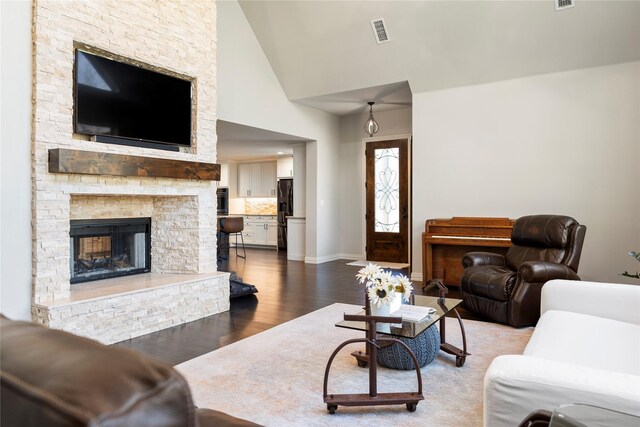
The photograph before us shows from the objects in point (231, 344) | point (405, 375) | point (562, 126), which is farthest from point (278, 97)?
point (405, 375)

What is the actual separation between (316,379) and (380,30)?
4.69 meters

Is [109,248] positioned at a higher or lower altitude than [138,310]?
higher

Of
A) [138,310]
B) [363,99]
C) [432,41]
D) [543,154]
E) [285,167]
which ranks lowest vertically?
[138,310]

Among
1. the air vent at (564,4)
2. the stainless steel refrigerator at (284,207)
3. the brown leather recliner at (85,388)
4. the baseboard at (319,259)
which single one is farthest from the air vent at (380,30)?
the brown leather recliner at (85,388)

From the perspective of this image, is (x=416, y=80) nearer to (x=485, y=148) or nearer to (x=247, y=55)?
(x=485, y=148)

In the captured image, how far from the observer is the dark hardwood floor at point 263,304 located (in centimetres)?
343

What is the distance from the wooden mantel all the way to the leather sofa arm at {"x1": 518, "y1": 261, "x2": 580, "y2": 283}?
316 cm

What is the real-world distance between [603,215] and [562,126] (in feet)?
3.96

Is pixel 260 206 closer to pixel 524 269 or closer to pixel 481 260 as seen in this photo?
pixel 481 260

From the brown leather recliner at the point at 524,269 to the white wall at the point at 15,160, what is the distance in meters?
3.91

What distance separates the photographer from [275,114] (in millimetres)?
6941

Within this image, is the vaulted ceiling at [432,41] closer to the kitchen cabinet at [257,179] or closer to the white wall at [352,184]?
the white wall at [352,184]

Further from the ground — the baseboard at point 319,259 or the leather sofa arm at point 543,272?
the leather sofa arm at point 543,272

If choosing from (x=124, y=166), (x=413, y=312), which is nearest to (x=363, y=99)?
(x=124, y=166)
